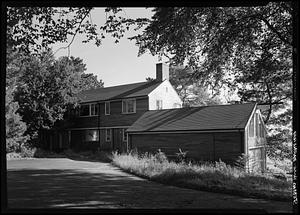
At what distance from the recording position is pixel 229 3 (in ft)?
11.4

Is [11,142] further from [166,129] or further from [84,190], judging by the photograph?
[84,190]

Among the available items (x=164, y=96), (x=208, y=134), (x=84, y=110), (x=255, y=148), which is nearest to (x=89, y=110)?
(x=84, y=110)

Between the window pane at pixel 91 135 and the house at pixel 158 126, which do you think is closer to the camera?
the house at pixel 158 126

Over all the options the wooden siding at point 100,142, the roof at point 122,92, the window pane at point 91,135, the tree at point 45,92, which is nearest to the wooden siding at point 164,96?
the roof at point 122,92

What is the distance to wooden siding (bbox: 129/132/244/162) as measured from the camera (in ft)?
75.7

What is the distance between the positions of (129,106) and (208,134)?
12.3 m

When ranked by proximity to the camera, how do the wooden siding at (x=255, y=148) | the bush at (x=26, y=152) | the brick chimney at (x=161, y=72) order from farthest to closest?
the brick chimney at (x=161, y=72) < the bush at (x=26, y=152) < the wooden siding at (x=255, y=148)

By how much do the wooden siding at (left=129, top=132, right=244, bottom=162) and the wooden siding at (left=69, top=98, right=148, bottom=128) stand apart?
17.2ft

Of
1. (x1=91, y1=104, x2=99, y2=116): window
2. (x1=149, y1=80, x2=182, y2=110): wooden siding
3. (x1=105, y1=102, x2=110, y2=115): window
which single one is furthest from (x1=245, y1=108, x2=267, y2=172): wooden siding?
(x1=91, y1=104, x2=99, y2=116): window

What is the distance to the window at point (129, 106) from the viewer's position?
34.0m

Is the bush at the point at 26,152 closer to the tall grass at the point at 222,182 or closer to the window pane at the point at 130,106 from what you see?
the window pane at the point at 130,106

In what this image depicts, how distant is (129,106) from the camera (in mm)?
34375

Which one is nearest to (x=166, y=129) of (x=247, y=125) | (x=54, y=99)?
(x=247, y=125)

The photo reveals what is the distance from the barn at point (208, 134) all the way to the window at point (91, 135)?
29.8 ft
